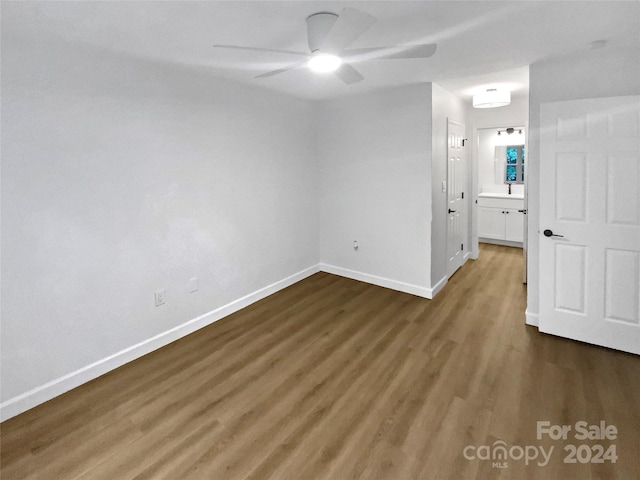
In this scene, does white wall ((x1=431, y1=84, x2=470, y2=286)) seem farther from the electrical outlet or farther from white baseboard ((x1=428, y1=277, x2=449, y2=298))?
the electrical outlet

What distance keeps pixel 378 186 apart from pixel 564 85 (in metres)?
2.03

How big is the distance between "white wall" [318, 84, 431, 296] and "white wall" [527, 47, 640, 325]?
1.02 metres

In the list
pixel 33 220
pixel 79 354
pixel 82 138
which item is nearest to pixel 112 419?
pixel 79 354

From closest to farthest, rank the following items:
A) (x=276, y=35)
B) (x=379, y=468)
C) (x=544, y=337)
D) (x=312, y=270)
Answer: (x=379, y=468) < (x=276, y=35) < (x=544, y=337) < (x=312, y=270)

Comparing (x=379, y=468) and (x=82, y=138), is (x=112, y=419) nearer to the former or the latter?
(x=379, y=468)

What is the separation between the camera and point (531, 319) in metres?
3.37

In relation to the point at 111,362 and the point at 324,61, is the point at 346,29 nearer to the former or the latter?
the point at 324,61

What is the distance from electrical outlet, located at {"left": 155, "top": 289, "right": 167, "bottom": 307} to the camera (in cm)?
309

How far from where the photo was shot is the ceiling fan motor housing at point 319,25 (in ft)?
6.52

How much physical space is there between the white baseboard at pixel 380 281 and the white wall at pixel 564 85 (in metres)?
1.11

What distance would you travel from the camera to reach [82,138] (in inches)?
98.9

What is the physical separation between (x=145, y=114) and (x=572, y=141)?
3.47 m

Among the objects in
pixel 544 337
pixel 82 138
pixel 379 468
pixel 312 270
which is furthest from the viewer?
pixel 312 270

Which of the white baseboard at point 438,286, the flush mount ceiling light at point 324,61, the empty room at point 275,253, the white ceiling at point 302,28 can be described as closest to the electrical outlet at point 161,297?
the empty room at point 275,253
